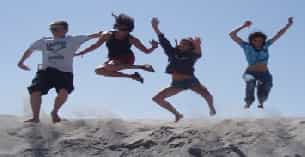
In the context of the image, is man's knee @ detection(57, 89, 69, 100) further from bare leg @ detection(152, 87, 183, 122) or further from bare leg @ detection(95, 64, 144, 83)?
bare leg @ detection(152, 87, 183, 122)

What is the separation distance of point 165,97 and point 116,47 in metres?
1.17

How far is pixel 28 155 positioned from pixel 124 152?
3.88 ft

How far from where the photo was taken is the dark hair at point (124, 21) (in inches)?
263

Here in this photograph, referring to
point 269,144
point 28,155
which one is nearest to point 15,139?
point 28,155

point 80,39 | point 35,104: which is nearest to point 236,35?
point 80,39

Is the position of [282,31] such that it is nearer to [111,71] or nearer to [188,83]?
[188,83]

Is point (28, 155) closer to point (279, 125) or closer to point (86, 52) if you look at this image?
point (86, 52)

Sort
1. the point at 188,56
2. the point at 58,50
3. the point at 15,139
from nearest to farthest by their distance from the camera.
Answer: the point at 15,139
the point at 58,50
the point at 188,56

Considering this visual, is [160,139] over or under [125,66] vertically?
under

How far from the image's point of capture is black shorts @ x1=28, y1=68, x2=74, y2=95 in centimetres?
652

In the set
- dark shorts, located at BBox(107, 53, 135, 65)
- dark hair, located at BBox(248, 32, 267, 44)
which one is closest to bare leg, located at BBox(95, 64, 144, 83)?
dark shorts, located at BBox(107, 53, 135, 65)

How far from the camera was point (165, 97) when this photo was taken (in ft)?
23.9

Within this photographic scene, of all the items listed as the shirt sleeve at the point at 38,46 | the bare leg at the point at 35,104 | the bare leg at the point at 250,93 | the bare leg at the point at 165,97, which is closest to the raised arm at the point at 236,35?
the bare leg at the point at 250,93

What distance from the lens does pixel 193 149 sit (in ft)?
19.0
